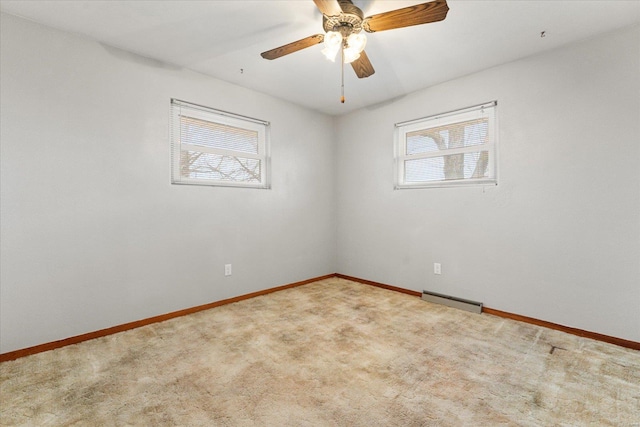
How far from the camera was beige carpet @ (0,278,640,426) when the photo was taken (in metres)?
1.50

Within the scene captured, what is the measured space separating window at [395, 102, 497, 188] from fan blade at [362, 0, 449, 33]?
5.39 feet

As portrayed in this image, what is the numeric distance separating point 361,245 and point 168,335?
2.56 metres

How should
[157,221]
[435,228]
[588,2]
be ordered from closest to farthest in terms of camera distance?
1. [588,2]
2. [157,221]
3. [435,228]

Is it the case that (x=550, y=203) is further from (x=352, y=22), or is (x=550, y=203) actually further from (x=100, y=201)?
(x=100, y=201)

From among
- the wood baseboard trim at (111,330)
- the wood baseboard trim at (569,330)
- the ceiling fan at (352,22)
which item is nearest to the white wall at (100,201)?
the wood baseboard trim at (111,330)

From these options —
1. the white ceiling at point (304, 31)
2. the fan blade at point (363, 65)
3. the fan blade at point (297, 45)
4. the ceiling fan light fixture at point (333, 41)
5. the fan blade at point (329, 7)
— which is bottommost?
the ceiling fan light fixture at point (333, 41)

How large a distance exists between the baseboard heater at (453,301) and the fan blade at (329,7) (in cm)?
287

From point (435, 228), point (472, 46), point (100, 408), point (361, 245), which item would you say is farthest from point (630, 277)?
point (100, 408)

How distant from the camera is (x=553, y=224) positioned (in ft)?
8.36

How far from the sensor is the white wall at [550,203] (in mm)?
2252

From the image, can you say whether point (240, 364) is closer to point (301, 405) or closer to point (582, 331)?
point (301, 405)

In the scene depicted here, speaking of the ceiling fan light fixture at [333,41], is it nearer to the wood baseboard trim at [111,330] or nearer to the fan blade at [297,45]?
the fan blade at [297,45]

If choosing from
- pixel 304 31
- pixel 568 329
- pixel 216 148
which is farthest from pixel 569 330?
pixel 216 148

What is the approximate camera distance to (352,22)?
188cm
